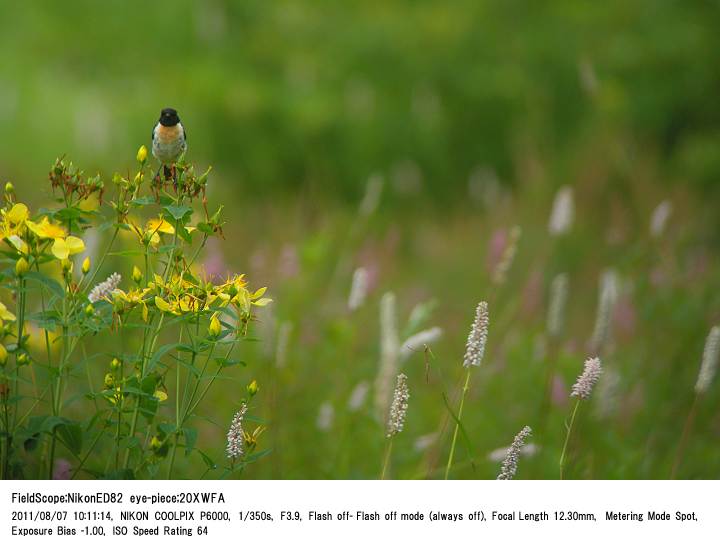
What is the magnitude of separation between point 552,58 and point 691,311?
179 inches

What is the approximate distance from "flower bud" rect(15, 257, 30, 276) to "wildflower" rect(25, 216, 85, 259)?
40 mm

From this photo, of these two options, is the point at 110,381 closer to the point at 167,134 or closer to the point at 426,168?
the point at 167,134

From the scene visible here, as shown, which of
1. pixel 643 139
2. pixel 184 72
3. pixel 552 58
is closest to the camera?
pixel 643 139

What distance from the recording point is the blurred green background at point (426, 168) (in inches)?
90.0

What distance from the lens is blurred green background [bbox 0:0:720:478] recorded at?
2287 millimetres

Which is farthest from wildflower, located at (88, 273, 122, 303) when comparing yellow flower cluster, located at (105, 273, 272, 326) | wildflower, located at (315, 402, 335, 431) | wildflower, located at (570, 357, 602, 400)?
wildflower, located at (315, 402, 335, 431)

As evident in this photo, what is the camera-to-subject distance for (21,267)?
118cm

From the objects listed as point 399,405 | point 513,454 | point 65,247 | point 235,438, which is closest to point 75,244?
point 65,247

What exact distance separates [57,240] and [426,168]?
17.7 ft

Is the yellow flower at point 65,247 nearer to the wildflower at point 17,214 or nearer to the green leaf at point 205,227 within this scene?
the wildflower at point 17,214

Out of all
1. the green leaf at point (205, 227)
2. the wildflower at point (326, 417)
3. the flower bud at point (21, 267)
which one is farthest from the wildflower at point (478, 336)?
the wildflower at point (326, 417)
